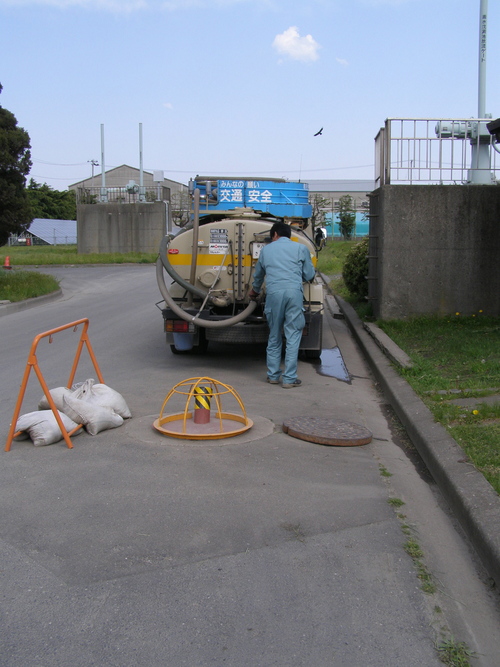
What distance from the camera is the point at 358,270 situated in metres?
15.6

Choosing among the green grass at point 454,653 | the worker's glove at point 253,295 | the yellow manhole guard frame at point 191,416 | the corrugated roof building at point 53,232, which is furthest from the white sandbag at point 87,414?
A: the corrugated roof building at point 53,232

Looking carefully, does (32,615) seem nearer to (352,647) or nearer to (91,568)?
(91,568)

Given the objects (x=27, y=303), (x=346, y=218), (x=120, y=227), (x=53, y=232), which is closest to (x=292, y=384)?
(x=27, y=303)

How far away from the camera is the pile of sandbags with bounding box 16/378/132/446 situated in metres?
5.96

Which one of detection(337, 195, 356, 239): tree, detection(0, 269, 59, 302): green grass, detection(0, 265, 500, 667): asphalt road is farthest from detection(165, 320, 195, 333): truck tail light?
detection(337, 195, 356, 239): tree

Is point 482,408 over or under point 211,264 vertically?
under

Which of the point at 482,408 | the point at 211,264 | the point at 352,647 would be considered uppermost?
the point at 211,264

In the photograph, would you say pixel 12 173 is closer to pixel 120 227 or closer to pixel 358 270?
pixel 358 270

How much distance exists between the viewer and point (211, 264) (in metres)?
9.44

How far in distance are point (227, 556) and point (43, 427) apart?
2.68 m

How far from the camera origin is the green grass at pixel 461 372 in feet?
17.9

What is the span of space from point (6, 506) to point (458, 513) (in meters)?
2.93

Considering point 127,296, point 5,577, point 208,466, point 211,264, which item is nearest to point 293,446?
point 208,466

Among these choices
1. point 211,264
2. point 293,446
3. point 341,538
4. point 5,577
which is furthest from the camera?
point 211,264
